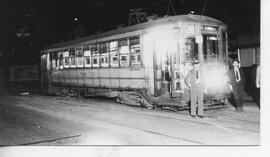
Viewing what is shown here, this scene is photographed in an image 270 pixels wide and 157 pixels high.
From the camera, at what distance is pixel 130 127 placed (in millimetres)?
6113

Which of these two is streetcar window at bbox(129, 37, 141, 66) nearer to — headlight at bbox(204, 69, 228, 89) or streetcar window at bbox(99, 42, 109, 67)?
streetcar window at bbox(99, 42, 109, 67)

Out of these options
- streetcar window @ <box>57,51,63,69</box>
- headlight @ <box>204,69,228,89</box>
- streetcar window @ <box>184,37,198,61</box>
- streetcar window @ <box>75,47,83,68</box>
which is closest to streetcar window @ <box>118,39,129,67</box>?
streetcar window @ <box>184,37,198,61</box>

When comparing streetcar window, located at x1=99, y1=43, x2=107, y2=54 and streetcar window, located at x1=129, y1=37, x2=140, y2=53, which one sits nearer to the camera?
streetcar window, located at x1=129, y1=37, x2=140, y2=53

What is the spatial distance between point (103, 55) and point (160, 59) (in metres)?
2.22

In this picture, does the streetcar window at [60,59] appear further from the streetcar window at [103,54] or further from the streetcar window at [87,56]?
the streetcar window at [103,54]

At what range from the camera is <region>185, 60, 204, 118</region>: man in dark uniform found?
6.45 metres

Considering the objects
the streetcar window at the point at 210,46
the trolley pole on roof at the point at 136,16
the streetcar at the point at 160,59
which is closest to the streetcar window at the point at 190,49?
the streetcar at the point at 160,59

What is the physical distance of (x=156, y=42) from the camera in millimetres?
7156

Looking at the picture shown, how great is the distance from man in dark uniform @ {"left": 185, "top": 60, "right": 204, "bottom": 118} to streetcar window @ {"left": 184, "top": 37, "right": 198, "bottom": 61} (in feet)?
0.90

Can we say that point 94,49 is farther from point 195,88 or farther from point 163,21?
point 195,88

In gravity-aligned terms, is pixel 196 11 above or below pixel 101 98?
above

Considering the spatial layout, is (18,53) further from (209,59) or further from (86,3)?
(209,59)
